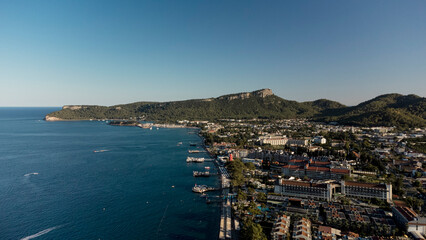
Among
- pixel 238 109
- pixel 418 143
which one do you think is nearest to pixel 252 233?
pixel 418 143

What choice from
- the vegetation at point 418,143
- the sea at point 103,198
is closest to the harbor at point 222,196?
the sea at point 103,198

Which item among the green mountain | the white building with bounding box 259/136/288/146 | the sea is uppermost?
the green mountain

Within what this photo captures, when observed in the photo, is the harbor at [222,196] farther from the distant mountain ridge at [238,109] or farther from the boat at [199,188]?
the distant mountain ridge at [238,109]

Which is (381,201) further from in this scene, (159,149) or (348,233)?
(159,149)

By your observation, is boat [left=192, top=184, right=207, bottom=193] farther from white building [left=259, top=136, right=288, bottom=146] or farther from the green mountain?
the green mountain

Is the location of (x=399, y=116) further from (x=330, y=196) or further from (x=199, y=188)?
(x=199, y=188)

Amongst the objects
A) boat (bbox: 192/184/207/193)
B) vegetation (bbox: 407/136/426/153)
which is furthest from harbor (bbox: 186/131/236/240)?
vegetation (bbox: 407/136/426/153)
